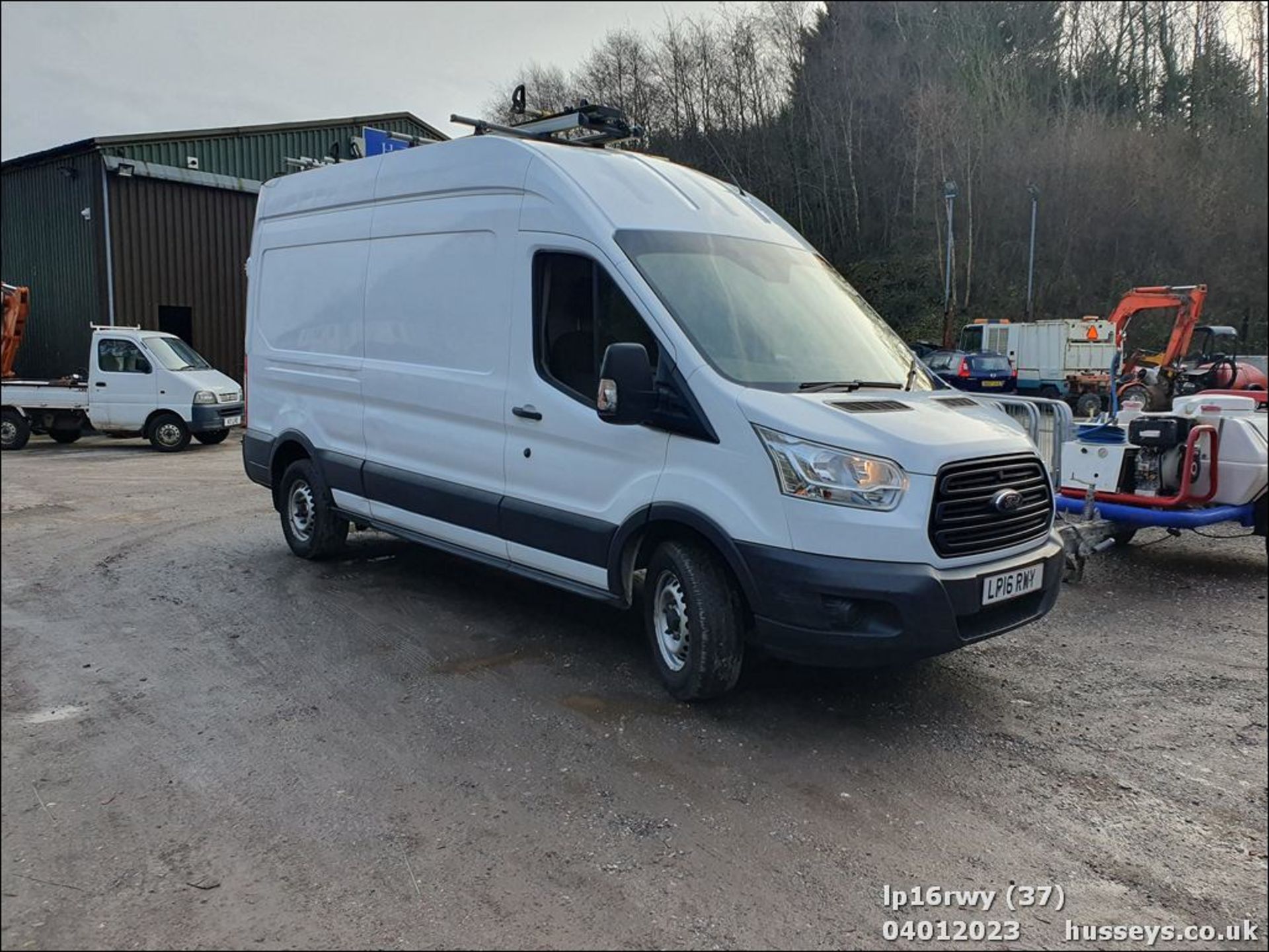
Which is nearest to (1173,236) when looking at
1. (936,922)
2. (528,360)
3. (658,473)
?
(658,473)

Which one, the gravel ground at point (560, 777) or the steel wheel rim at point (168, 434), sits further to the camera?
the steel wheel rim at point (168, 434)

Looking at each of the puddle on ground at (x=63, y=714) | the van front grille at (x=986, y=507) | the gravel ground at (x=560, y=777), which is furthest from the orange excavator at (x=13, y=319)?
the van front grille at (x=986, y=507)

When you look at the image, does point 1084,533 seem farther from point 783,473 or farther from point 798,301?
point 783,473

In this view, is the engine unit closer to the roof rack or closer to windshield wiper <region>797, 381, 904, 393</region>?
windshield wiper <region>797, 381, 904, 393</region>

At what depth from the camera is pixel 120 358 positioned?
15.2 m

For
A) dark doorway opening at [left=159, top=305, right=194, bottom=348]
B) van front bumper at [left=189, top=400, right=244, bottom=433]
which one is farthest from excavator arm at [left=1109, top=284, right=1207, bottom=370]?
dark doorway opening at [left=159, top=305, right=194, bottom=348]

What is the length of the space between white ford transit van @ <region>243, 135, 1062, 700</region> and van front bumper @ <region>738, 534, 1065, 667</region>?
0.01m

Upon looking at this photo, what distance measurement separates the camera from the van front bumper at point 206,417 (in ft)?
50.4

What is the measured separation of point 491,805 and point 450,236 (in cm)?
349

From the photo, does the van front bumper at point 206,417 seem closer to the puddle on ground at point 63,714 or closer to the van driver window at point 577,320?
the van driver window at point 577,320

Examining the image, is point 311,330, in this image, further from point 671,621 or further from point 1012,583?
point 1012,583

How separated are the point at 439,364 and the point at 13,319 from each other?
15.4m

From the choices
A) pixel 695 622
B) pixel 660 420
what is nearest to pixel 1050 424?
pixel 660 420

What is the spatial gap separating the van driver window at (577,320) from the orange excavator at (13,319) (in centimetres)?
1572
